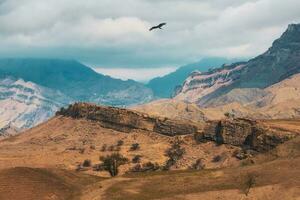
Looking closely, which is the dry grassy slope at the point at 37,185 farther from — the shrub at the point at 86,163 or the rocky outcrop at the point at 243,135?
the rocky outcrop at the point at 243,135

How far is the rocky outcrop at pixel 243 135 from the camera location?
137 m

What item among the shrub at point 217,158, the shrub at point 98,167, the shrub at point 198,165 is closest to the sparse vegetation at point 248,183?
the shrub at point 198,165

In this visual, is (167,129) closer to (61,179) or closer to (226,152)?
(226,152)

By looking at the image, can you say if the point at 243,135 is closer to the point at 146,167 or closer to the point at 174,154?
the point at 174,154

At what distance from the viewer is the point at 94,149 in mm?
179125

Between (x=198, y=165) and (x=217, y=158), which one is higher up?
(x=217, y=158)

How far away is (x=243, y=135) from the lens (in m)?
152

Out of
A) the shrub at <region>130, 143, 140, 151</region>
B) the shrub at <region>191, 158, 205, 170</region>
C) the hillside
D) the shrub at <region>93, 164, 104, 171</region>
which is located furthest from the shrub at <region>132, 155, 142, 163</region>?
the shrub at <region>130, 143, 140, 151</region>

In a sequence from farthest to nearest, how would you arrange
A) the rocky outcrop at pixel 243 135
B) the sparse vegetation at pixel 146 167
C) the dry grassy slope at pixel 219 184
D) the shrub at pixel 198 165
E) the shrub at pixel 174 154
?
the shrub at pixel 174 154 < the shrub at pixel 198 165 < the sparse vegetation at pixel 146 167 < the rocky outcrop at pixel 243 135 < the dry grassy slope at pixel 219 184

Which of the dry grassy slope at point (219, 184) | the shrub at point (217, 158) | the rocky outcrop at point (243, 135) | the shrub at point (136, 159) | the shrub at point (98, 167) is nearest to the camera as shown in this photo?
the dry grassy slope at point (219, 184)

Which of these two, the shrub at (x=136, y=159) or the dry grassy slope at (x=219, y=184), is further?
the shrub at (x=136, y=159)

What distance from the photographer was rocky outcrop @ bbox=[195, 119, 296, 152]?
449ft

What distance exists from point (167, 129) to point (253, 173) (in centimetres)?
10687

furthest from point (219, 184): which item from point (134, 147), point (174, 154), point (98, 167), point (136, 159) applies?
point (134, 147)
